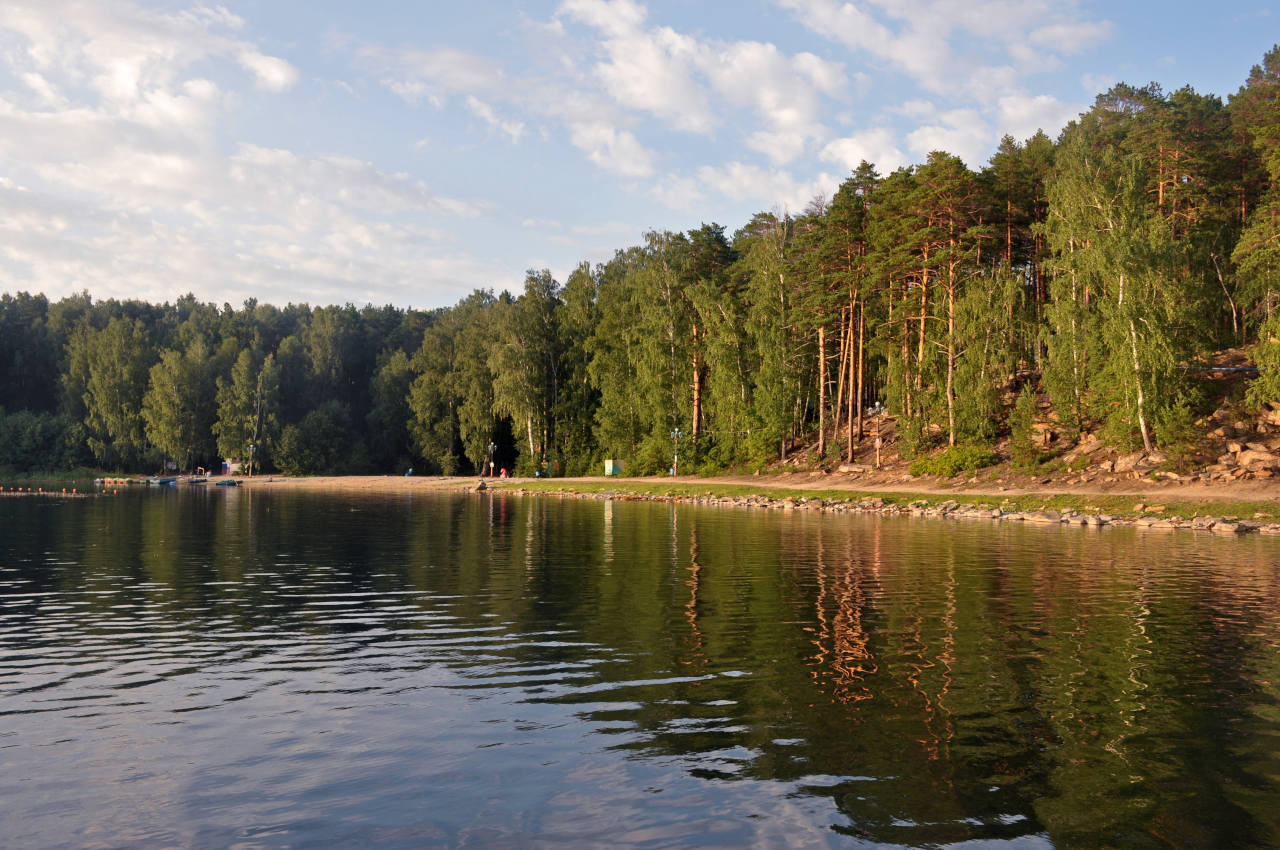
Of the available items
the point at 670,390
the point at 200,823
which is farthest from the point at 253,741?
the point at 670,390

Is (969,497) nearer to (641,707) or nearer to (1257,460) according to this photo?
(1257,460)

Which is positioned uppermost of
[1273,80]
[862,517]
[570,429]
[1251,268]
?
[1273,80]

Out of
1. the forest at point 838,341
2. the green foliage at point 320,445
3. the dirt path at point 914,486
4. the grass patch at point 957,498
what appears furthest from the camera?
the green foliage at point 320,445

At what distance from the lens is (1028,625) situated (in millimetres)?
16750

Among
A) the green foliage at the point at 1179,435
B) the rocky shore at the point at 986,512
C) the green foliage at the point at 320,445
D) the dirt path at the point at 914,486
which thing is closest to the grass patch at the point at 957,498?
the rocky shore at the point at 986,512

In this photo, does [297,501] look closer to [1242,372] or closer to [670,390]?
[670,390]

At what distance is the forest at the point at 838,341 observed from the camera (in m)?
50.9

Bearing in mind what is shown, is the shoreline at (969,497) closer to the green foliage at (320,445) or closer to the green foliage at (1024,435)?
the green foliage at (1024,435)

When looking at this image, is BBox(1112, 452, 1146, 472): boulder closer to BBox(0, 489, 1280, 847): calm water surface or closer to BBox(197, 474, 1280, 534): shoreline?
BBox(197, 474, 1280, 534): shoreline

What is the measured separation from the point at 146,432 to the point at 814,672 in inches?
5018

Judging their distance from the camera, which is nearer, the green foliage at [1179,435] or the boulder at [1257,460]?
the boulder at [1257,460]

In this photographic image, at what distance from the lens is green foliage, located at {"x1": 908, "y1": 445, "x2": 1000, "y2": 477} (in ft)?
184

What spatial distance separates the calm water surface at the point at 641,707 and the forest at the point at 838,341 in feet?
101

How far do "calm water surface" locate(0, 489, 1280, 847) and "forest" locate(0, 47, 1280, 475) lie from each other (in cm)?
3090
